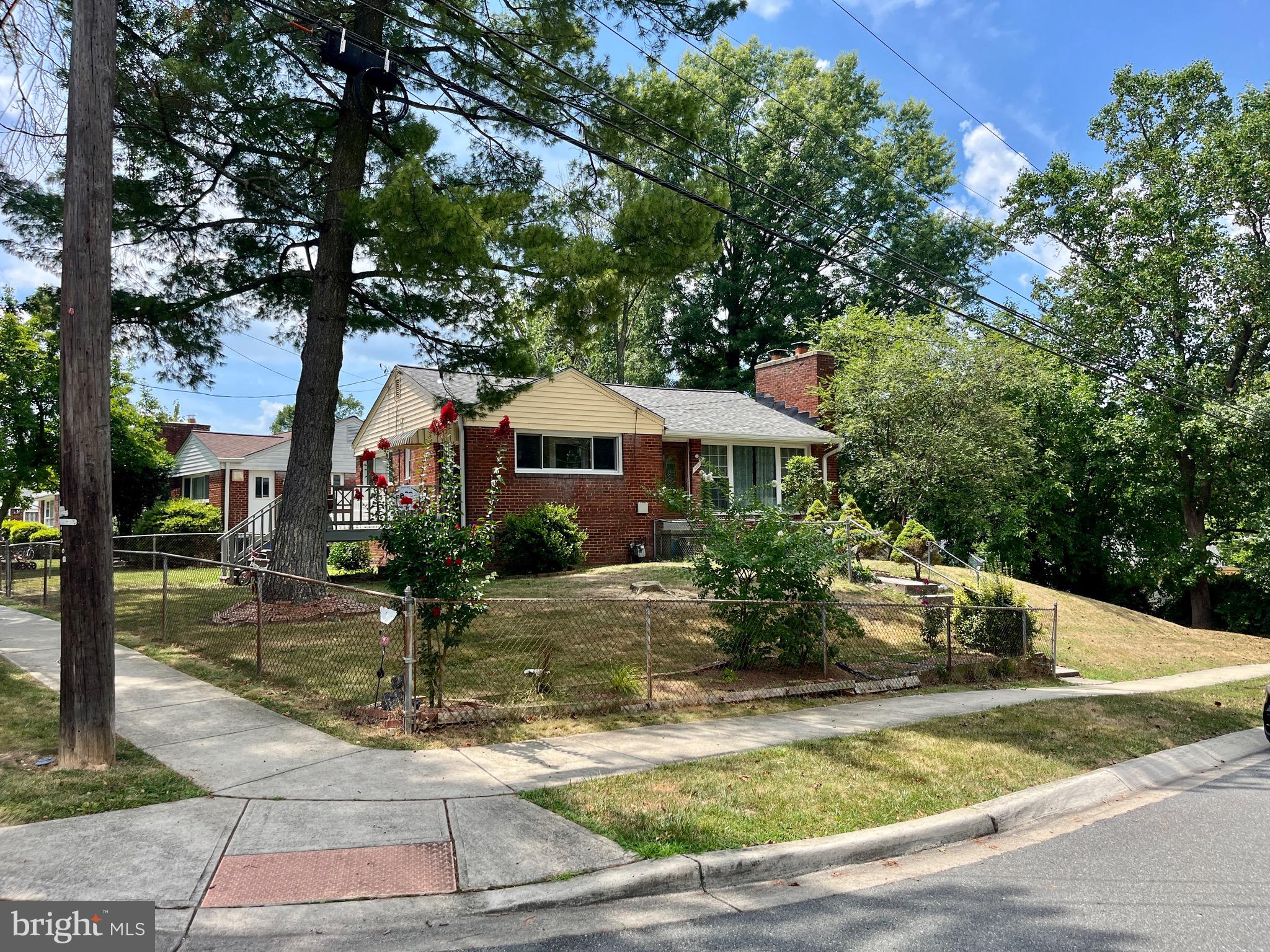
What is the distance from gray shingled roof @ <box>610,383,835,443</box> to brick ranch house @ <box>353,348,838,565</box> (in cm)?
6

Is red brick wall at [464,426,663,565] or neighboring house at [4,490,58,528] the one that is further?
neighboring house at [4,490,58,528]

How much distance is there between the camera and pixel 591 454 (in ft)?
70.6

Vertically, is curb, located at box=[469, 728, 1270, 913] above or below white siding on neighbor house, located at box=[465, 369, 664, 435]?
below

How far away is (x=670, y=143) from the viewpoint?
14.2m

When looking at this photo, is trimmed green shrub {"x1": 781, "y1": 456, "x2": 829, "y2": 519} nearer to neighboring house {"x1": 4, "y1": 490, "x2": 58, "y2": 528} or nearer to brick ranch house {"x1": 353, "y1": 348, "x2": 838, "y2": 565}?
brick ranch house {"x1": 353, "y1": 348, "x2": 838, "y2": 565}

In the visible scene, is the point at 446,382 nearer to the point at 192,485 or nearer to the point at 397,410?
the point at 397,410

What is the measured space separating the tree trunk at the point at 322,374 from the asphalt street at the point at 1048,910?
10.8 metres

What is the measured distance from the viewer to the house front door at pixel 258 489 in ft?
105

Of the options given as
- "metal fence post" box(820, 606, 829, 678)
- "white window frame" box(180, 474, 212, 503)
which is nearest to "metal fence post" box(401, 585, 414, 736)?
"metal fence post" box(820, 606, 829, 678)

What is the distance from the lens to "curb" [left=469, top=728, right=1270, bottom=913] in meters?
4.37

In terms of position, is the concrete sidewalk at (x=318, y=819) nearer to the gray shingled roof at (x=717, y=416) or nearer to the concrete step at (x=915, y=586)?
the concrete step at (x=915, y=586)

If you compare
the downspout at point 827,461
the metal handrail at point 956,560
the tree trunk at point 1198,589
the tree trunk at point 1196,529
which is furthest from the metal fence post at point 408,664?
the tree trunk at point 1198,589

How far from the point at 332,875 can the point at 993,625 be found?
1166 cm

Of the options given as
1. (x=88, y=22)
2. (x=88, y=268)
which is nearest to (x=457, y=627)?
(x=88, y=268)
